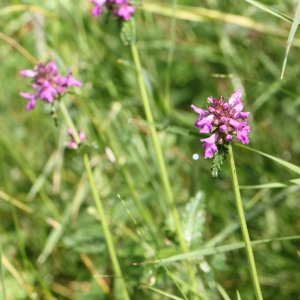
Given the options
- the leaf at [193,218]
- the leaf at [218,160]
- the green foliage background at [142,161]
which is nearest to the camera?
the leaf at [218,160]

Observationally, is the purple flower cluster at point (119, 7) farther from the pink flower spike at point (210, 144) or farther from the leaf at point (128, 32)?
the pink flower spike at point (210, 144)


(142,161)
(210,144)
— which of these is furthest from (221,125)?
(142,161)

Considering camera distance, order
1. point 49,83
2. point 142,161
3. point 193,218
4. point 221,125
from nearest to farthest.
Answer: point 221,125 → point 49,83 → point 193,218 → point 142,161

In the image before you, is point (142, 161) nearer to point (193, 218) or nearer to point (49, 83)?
point (193, 218)

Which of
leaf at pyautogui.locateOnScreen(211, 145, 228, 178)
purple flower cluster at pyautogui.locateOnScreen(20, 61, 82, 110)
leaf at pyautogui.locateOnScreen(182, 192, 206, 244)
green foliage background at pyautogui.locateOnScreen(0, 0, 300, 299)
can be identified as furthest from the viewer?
green foliage background at pyautogui.locateOnScreen(0, 0, 300, 299)

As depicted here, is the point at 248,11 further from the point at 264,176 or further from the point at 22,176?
the point at 22,176

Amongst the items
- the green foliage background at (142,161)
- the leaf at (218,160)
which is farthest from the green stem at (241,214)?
the green foliage background at (142,161)

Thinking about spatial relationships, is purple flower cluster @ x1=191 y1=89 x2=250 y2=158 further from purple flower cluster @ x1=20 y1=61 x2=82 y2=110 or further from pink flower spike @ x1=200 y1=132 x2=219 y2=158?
purple flower cluster @ x1=20 y1=61 x2=82 y2=110

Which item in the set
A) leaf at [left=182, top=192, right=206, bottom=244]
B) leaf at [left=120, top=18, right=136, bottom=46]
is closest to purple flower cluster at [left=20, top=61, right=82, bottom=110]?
leaf at [left=120, top=18, right=136, bottom=46]

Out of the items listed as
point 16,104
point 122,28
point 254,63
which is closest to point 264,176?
point 254,63
